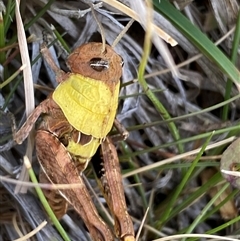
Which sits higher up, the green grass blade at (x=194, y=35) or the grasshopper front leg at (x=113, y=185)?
the green grass blade at (x=194, y=35)

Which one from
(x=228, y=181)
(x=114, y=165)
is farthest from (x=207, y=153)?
(x=114, y=165)

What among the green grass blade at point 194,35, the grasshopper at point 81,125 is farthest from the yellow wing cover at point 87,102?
the green grass blade at point 194,35

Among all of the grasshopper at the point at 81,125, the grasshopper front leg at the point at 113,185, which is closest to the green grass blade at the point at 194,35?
the grasshopper at the point at 81,125

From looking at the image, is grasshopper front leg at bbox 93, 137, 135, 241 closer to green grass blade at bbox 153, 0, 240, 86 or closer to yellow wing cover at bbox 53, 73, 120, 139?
yellow wing cover at bbox 53, 73, 120, 139

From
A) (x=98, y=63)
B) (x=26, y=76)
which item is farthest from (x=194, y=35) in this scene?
(x=26, y=76)

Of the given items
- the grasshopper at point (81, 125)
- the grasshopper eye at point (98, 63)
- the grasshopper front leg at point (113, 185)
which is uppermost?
the grasshopper eye at point (98, 63)

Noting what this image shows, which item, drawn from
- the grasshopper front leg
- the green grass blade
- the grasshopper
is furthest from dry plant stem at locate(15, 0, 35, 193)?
the green grass blade

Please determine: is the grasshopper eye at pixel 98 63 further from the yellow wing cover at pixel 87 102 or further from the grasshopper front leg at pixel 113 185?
the grasshopper front leg at pixel 113 185

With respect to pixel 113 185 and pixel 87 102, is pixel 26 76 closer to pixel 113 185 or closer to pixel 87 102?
pixel 87 102
